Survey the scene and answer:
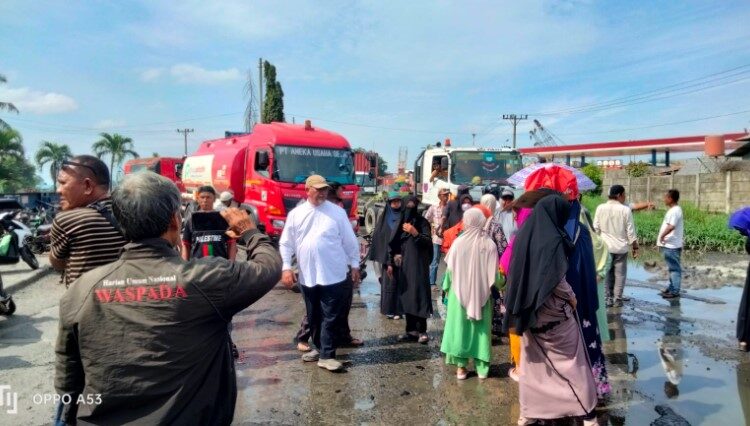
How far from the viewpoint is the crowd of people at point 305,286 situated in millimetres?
1687

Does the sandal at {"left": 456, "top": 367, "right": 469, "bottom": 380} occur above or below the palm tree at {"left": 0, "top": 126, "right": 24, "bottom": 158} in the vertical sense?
below

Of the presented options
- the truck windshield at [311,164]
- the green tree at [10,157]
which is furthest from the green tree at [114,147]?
the truck windshield at [311,164]

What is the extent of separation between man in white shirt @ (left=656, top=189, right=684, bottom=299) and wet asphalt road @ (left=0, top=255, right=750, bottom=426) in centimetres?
78

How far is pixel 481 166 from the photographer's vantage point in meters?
12.4

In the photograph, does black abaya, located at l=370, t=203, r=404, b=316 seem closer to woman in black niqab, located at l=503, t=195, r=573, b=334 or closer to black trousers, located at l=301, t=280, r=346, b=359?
black trousers, located at l=301, t=280, r=346, b=359

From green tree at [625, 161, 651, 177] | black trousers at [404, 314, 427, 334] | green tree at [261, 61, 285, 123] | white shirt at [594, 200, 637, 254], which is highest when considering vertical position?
green tree at [261, 61, 285, 123]

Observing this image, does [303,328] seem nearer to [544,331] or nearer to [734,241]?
[544,331]

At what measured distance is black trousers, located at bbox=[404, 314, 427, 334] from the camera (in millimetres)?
5918

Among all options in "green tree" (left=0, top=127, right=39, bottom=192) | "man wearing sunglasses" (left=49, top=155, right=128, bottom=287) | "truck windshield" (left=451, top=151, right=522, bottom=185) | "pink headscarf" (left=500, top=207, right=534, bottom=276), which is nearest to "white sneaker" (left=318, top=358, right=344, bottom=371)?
"pink headscarf" (left=500, top=207, right=534, bottom=276)

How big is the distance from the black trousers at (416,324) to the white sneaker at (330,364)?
50.4 inches

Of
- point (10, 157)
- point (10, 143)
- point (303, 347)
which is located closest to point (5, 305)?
point (303, 347)

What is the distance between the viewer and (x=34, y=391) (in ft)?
14.4

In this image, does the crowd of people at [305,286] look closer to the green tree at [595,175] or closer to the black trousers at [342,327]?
the black trousers at [342,327]

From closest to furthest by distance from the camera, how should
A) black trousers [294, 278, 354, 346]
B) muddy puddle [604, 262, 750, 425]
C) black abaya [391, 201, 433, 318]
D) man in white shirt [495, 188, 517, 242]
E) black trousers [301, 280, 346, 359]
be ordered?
muddy puddle [604, 262, 750, 425] → black trousers [301, 280, 346, 359] → black trousers [294, 278, 354, 346] → black abaya [391, 201, 433, 318] → man in white shirt [495, 188, 517, 242]
